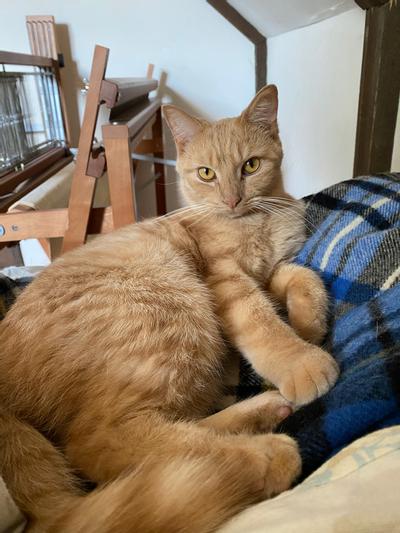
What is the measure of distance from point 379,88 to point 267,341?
1.05 m

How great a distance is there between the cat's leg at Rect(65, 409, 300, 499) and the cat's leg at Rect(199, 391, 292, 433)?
0.19 feet

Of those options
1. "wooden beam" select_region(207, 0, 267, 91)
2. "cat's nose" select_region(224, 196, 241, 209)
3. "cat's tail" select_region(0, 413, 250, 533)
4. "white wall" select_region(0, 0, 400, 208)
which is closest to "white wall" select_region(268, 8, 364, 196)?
"white wall" select_region(0, 0, 400, 208)

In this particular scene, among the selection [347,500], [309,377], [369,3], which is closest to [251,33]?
[369,3]

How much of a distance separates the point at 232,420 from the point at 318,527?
38 centimetres

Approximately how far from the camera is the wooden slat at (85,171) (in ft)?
4.55

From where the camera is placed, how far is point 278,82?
2914 millimetres

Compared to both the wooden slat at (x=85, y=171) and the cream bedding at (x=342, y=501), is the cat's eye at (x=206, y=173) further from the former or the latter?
the cream bedding at (x=342, y=501)

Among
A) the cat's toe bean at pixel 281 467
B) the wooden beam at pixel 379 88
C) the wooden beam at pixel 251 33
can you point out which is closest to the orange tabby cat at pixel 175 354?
the cat's toe bean at pixel 281 467

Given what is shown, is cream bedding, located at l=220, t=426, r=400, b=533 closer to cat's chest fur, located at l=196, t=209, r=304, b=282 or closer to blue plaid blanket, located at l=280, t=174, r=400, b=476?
blue plaid blanket, located at l=280, t=174, r=400, b=476

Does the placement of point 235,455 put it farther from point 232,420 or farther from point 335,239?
point 335,239

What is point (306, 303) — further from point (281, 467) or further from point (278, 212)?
point (281, 467)

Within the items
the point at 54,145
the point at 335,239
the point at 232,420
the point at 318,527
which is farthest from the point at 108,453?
the point at 54,145

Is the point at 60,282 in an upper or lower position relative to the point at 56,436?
upper

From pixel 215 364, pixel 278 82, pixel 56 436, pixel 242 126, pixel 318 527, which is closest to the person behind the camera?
pixel 318 527
